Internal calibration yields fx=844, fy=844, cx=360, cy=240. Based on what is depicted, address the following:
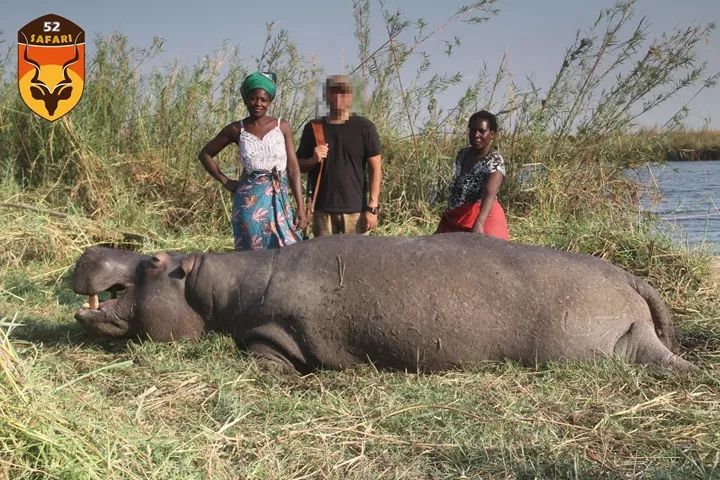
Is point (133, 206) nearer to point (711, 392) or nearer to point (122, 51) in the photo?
point (122, 51)

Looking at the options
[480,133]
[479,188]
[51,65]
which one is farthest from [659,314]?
[51,65]

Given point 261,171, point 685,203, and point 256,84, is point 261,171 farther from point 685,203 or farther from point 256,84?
point 685,203

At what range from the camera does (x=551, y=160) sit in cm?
888

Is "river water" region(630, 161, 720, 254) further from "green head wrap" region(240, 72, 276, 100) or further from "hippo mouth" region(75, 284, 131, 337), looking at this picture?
"hippo mouth" region(75, 284, 131, 337)

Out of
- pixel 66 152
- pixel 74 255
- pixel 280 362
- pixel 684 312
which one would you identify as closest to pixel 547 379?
pixel 280 362

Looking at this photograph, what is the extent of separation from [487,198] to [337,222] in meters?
1.23

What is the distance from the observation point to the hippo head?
185 inches

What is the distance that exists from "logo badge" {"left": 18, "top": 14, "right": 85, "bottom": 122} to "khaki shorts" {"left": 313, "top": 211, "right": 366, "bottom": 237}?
4156 mm

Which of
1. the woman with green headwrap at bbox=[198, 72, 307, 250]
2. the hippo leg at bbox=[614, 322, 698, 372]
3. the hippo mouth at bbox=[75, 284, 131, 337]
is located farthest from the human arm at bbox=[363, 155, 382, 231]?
the hippo leg at bbox=[614, 322, 698, 372]

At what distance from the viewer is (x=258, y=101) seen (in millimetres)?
5629

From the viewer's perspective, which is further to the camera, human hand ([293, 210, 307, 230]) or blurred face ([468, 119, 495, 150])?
human hand ([293, 210, 307, 230])

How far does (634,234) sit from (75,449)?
505 cm

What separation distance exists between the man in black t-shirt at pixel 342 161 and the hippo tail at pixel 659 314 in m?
2.22

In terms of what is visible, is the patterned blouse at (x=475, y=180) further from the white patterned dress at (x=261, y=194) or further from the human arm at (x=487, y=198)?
the white patterned dress at (x=261, y=194)
